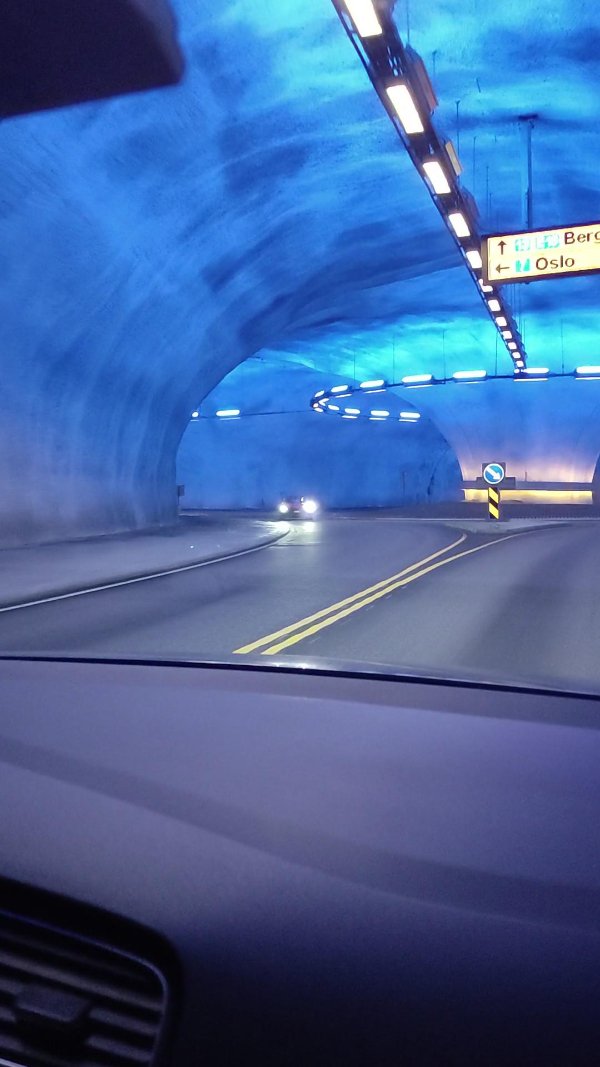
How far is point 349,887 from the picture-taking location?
1.80 m

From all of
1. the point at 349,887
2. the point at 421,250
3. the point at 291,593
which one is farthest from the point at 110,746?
the point at 421,250

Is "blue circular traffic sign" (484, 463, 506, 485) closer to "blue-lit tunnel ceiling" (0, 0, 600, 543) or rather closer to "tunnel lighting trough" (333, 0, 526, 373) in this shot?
"blue-lit tunnel ceiling" (0, 0, 600, 543)

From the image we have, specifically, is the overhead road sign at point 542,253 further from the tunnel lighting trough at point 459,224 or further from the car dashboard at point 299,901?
the car dashboard at point 299,901

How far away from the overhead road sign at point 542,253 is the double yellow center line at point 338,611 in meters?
5.14

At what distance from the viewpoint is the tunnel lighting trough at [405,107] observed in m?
11.1

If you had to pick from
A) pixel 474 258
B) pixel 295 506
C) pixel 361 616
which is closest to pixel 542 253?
pixel 474 258

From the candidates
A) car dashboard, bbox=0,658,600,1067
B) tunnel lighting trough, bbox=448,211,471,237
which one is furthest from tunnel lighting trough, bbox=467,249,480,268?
car dashboard, bbox=0,658,600,1067

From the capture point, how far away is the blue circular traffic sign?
34.9m

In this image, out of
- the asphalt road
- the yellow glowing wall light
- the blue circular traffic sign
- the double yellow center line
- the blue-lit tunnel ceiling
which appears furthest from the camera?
the yellow glowing wall light

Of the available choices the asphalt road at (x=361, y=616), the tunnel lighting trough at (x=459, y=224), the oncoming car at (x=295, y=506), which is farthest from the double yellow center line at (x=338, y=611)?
the oncoming car at (x=295, y=506)

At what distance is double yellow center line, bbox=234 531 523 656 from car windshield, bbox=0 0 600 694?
74 mm

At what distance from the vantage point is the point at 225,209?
18625 mm

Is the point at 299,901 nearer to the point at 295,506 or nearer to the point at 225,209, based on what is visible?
the point at 225,209

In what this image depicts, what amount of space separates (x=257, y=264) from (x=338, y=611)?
504 inches
